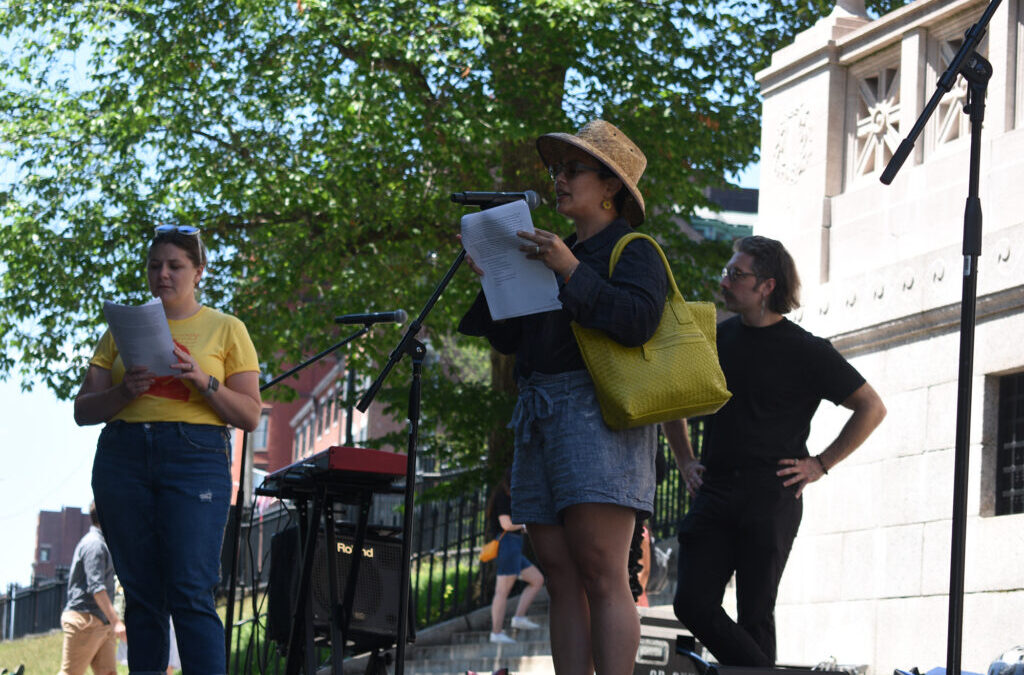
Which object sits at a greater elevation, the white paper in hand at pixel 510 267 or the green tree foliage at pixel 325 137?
the green tree foliage at pixel 325 137

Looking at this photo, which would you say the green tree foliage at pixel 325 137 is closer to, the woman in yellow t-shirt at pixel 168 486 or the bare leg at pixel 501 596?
the bare leg at pixel 501 596

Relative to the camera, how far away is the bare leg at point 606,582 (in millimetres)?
4312

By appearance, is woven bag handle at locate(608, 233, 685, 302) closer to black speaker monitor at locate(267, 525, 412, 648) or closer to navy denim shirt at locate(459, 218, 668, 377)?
navy denim shirt at locate(459, 218, 668, 377)

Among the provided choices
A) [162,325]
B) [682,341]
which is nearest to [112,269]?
[162,325]

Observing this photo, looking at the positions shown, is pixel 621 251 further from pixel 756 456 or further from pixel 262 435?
pixel 262 435

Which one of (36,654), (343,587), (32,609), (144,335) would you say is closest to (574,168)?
(144,335)

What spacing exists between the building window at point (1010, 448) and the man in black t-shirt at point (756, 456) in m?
2.06

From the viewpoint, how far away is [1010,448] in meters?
7.53

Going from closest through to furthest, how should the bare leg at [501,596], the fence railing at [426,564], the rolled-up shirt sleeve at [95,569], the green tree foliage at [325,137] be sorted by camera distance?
the fence railing at [426,564], the rolled-up shirt sleeve at [95,569], the bare leg at [501,596], the green tree foliage at [325,137]

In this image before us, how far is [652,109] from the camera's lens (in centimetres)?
1822

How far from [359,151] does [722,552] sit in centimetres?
1360

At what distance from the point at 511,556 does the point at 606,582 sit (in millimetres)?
9471

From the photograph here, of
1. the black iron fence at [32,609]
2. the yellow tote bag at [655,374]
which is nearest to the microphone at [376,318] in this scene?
the yellow tote bag at [655,374]

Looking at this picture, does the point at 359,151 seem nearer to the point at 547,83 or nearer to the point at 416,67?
the point at 416,67
